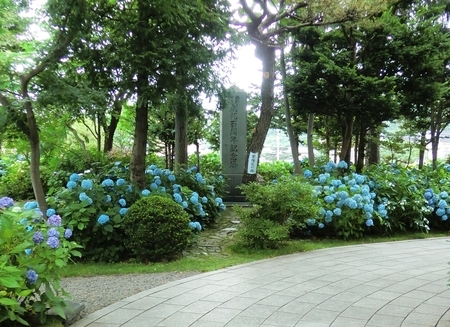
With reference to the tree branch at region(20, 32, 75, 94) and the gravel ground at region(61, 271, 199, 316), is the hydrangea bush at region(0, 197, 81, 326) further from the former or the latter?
the tree branch at region(20, 32, 75, 94)

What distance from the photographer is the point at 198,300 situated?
377 cm

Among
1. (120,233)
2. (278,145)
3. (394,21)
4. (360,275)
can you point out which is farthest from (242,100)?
(278,145)

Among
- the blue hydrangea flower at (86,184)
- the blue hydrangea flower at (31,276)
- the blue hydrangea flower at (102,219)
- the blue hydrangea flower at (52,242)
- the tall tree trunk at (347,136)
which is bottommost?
the blue hydrangea flower at (31,276)

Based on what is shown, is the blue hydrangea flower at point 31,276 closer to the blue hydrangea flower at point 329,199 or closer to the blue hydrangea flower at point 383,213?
the blue hydrangea flower at point 329,199

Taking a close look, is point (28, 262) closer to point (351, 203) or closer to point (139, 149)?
point (139, 149)

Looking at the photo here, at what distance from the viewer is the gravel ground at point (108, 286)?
12.4 ft

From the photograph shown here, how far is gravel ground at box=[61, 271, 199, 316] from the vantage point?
378 cm

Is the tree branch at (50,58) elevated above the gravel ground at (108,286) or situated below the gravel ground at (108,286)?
above

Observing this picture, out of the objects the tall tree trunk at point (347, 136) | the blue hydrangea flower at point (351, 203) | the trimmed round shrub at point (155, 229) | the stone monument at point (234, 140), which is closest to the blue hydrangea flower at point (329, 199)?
the blue hydrangea flower at point (351, 203)

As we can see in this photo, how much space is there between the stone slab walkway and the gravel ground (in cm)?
15

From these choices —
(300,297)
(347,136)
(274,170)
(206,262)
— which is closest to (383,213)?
(347,136)

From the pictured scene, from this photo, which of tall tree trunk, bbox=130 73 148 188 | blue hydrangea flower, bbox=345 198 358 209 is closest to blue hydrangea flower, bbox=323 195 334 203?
blue hydrangea flower, bbox=345 198 358 209

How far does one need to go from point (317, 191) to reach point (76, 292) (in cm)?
470

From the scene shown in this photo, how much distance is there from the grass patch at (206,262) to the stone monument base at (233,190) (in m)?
3.97
